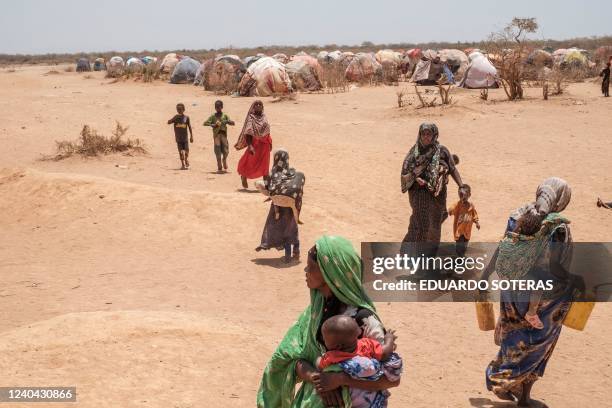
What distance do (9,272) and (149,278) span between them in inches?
58.9

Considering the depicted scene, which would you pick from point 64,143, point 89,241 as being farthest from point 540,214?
point 64,143

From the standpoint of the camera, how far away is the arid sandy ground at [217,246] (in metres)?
4.86

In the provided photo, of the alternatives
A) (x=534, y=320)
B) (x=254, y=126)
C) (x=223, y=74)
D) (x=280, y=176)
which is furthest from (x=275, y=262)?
(x=223, y=74)

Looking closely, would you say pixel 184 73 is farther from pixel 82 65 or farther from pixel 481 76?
pixel 82 65

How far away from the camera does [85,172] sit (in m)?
12.6

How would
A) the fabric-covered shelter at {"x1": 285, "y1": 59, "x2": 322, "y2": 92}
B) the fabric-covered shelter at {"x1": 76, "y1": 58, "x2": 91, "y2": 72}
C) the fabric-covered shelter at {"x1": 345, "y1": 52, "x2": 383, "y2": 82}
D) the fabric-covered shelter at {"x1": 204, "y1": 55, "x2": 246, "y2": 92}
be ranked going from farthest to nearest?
the fabric-covered shelter at {"x1": 76, "y1": 58, "x2": 91, "y2": 72}
the fabric-covered shelter at {"x1": 345, "y1": 52, "x2": 383, "y2": 82}
the fabric-covered shelter at {"x1": 285, "y1": 59, "x2": 322, "y2": 92}
the fabric-covered shelter at {"x1": 204, "y1": 55, "x2": 246, "y2": 92}

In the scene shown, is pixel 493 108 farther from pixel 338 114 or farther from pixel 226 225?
pixel 226 225

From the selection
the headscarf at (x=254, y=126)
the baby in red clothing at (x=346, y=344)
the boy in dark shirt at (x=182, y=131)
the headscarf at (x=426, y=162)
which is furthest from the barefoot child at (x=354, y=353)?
the boy in dark shirt at (x=182, y=131)

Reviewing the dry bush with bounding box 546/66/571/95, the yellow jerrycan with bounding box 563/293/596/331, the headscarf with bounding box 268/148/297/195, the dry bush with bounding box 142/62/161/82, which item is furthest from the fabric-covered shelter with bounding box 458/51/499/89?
the yellow jerrycan with bounding box 563/293/596/331

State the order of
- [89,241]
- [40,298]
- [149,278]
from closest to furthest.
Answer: [40,298] → [149,278] → [89,241]

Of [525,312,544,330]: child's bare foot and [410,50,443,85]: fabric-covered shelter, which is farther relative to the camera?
[410,50,443,85]: fabric-covered shelter

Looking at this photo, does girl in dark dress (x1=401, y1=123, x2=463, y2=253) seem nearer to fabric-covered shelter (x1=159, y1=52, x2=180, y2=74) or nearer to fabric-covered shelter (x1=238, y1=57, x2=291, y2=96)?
fabric-covered shelter (x1=238, y1=57, x2=291, y2=96)

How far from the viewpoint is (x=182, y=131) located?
40.3 ft

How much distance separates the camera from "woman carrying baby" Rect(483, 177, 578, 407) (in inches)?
173
